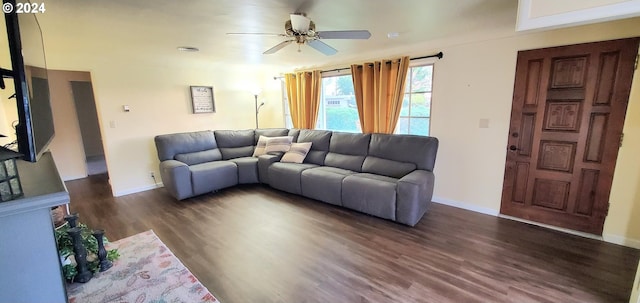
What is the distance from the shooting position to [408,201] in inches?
109

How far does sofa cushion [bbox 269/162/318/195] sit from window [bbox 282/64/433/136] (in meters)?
1.09

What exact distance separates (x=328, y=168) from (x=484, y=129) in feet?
6.71

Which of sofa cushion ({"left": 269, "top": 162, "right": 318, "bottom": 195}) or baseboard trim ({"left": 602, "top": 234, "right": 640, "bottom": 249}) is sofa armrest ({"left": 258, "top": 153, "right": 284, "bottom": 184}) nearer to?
sofa cushion ({"left": 269, "top": 162, "right": 318, "bottom": 195})

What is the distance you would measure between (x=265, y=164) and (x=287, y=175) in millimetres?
565

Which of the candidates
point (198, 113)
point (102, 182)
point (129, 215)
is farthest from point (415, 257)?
point (102, 182)

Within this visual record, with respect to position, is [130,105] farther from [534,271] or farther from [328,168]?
[534,271]

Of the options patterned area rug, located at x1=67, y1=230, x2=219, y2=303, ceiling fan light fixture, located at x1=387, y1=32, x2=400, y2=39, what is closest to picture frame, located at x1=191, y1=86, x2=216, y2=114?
patterned area rug, located at x1=67, y1=230, x2=219, y2=303

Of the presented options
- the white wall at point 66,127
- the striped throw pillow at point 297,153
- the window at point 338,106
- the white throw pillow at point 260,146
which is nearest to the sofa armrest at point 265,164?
the striped throw pillow at point 297,153

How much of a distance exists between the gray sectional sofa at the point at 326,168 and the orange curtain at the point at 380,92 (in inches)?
9.5

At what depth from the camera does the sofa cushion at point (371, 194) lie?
2.90 metres

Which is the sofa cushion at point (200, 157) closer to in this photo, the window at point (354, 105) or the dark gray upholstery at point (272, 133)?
the dark gray upholstery at point (272, 133)

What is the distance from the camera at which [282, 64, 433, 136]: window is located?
3.55 m

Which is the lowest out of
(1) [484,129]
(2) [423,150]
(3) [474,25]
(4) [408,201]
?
(4) [408,201]

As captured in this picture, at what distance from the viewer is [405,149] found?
342 centimetres
